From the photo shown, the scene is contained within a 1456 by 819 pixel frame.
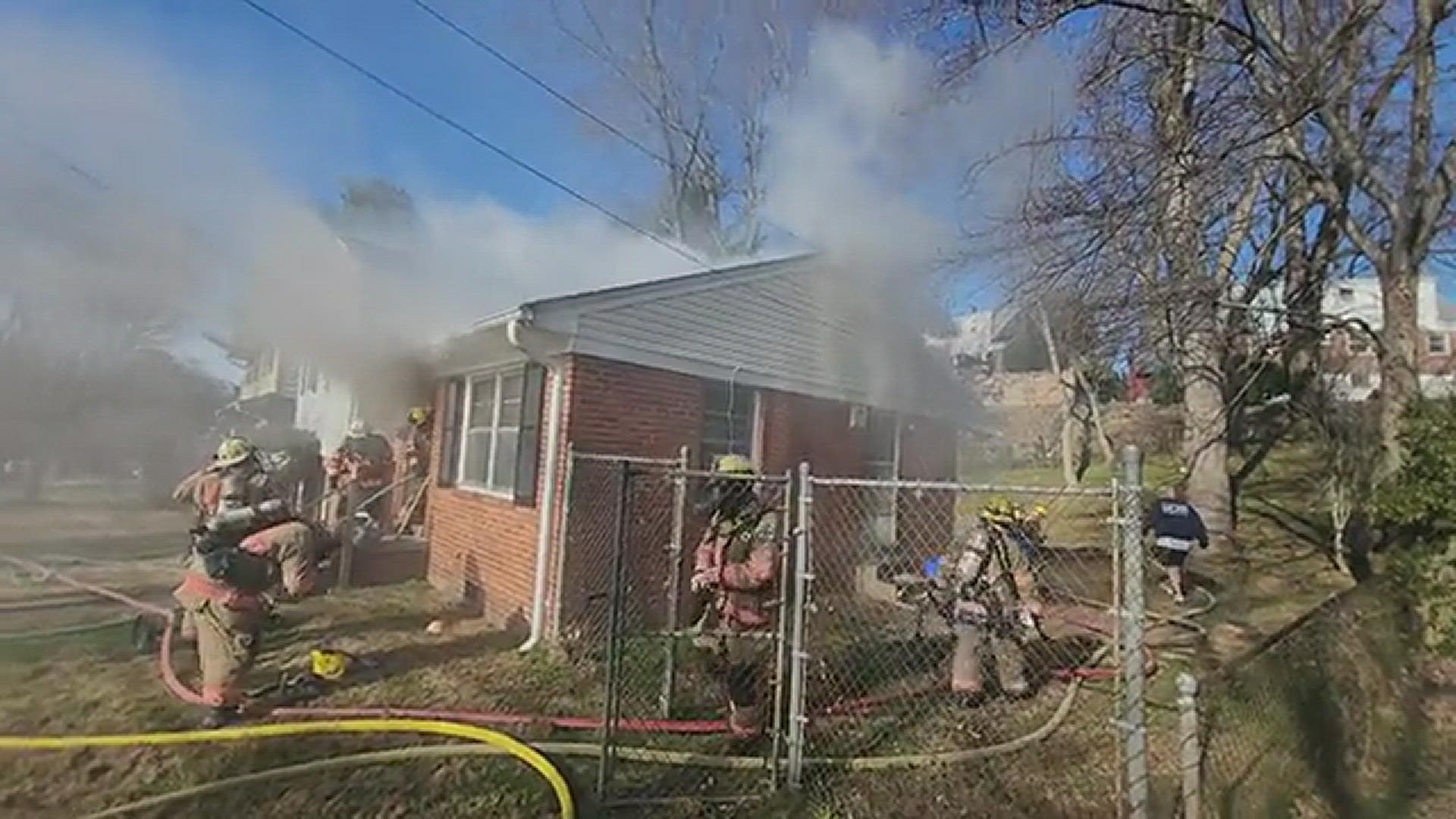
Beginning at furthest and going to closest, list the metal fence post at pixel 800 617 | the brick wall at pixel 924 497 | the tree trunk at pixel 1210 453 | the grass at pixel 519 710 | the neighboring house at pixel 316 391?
the tree trunk at pixel 1210 453, the neighboring house at pixel 316 391, the brick wall at pixel 924 497, the grass at pixel 519 710, the metal fence post at pixel 800 617

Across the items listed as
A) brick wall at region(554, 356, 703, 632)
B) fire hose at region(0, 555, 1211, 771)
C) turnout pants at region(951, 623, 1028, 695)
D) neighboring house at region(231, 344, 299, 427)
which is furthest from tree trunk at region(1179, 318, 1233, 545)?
neighboring house at region(231, 344, 299, 427)

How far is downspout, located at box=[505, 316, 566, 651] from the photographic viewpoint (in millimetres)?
7523

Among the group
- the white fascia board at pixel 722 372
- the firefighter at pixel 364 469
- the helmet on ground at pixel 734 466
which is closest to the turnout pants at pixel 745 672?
the helmet on ground at pixel 734 466

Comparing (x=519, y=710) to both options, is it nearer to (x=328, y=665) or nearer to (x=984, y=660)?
(x=328, y=665)

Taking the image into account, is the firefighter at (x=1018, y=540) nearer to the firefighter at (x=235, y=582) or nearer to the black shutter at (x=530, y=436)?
the black shutter at (x=530, y=436)

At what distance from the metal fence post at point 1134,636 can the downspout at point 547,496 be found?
16.9 feet

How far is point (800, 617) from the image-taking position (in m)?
4.31

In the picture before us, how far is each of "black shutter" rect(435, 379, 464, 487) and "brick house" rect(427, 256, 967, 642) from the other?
0.9 inches

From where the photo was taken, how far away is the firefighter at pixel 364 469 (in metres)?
11.2

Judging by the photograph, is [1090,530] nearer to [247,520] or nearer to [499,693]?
[499,693]

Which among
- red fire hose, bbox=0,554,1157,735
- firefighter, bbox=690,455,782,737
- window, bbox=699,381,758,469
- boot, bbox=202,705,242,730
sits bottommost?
boot, bbox=202,705,242,730

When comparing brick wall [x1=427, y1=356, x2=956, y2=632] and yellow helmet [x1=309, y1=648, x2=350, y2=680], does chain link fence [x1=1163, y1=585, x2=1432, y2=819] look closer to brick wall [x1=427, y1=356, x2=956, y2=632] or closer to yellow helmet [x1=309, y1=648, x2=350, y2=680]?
brick wall [x1=427, y1=356, x2=956, y2=632]

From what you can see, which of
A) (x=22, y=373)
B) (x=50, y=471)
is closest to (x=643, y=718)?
(x=22, y=373)

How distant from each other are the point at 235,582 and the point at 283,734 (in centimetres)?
117
